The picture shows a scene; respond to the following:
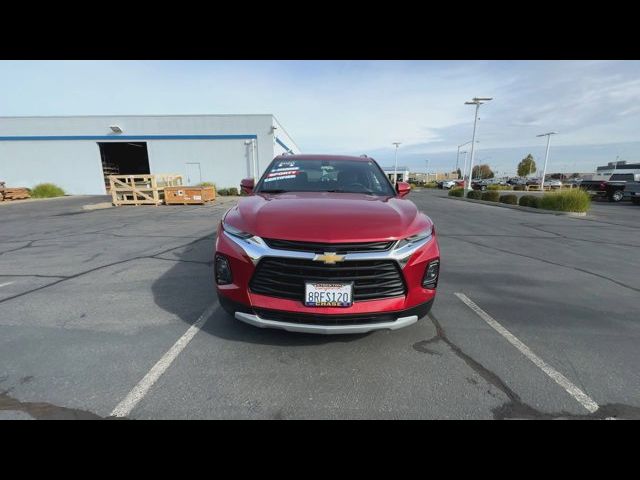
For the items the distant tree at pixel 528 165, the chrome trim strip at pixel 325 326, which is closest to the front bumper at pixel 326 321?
the chrome trim strip at pixel 325 326

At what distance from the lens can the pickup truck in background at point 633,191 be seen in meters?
18.8

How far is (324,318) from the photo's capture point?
224 centimetres

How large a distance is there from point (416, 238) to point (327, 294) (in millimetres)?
891

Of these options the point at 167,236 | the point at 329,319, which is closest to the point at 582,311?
the point at 329,319

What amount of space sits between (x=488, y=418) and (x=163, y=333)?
2.93 meters

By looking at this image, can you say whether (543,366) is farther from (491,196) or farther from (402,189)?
(491,196)

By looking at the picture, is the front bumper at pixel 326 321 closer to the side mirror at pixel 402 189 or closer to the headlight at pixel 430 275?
the headlight at pixel 430 275

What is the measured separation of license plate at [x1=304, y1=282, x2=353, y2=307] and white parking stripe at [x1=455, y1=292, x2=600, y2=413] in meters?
1.82

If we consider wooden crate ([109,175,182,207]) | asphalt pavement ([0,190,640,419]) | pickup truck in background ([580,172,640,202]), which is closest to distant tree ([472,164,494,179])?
pickup truck in background ([580,172,640,202])

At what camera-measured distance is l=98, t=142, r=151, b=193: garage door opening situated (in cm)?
3177

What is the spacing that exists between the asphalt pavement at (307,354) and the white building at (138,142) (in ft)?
72.7

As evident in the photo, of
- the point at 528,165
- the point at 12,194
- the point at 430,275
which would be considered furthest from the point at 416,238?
the point at 528,165

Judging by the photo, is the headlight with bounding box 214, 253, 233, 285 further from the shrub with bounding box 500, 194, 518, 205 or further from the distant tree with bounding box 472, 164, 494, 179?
the distant tree with bounding box 472, 164, 494, 179

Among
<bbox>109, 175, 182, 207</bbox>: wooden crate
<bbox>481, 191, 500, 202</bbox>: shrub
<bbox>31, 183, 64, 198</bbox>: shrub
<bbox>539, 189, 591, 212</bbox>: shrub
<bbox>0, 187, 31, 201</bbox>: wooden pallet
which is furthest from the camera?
<bbox>31, 183, 64, 198</bbox>: shrub
